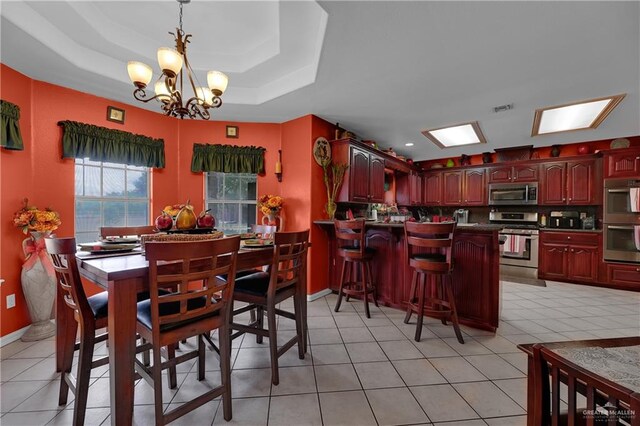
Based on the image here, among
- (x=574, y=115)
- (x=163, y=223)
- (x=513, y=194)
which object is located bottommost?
(x=163, y=223)

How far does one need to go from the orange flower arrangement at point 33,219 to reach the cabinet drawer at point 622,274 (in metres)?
7.29

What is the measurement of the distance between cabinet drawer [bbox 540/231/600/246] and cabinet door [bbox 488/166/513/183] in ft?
4.09

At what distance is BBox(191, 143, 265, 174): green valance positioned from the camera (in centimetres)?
362

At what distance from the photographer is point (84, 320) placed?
1409 millimetres

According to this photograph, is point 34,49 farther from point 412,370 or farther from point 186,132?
point 412,370

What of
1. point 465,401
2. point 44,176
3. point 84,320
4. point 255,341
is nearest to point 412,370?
point 465,401

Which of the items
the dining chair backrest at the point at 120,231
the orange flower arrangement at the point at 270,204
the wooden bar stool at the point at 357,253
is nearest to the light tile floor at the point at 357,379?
the wooden bar stool at the point at 357,253

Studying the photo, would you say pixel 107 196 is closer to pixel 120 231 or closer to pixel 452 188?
pixel 120 231

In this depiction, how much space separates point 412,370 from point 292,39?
2916mm

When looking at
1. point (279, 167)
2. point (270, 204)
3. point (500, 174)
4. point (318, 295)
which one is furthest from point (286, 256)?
point (500, 174)

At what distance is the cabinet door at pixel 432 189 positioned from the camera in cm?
597

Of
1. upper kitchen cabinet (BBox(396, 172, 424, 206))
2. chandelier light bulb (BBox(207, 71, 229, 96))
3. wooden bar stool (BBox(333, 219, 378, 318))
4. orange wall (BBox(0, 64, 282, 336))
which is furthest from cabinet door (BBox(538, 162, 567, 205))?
chandelier light bulb (BBox(207, 71, 229, 96))

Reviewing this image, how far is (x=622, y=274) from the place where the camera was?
12.8ft

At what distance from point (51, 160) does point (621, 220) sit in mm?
7560
